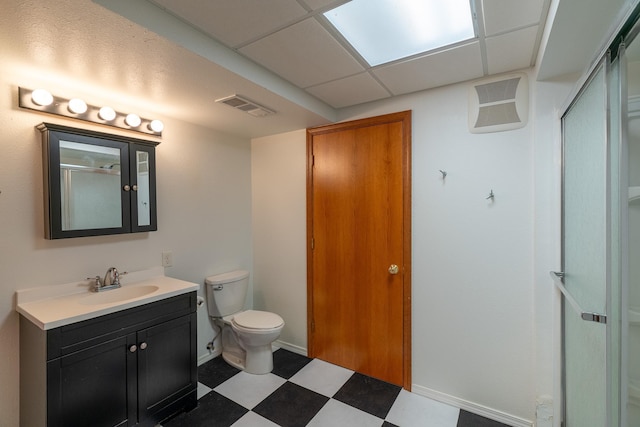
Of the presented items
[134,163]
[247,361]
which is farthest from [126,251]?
[247,361]

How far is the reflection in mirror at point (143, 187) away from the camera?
202cm

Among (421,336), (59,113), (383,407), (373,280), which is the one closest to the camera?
(59,113)

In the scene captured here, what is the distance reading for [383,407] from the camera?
1942 millimetres

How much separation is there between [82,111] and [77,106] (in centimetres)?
3

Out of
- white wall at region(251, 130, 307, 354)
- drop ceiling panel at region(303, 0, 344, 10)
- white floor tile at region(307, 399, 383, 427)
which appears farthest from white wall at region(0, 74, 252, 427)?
drop ceiling panel at region(303, 0, 344, 10)

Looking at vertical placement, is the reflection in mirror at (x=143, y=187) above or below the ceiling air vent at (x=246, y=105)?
below

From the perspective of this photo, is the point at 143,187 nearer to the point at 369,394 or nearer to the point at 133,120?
the point at 133,120

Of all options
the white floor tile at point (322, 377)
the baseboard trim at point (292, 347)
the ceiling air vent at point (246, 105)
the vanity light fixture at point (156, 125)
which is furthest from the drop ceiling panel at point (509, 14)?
the baseboard trim at point (292, 347)

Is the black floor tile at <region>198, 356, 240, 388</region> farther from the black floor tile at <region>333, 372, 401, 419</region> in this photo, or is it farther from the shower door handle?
the shower door handle

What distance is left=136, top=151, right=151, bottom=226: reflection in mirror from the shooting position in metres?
2.02

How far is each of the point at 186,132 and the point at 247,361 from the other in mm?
1960

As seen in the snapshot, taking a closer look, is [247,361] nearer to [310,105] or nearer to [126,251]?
[126,251]

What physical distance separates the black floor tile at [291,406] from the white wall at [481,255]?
2.54 ft

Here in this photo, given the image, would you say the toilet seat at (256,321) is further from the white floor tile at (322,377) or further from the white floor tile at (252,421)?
the white floor tile at (252,421)
